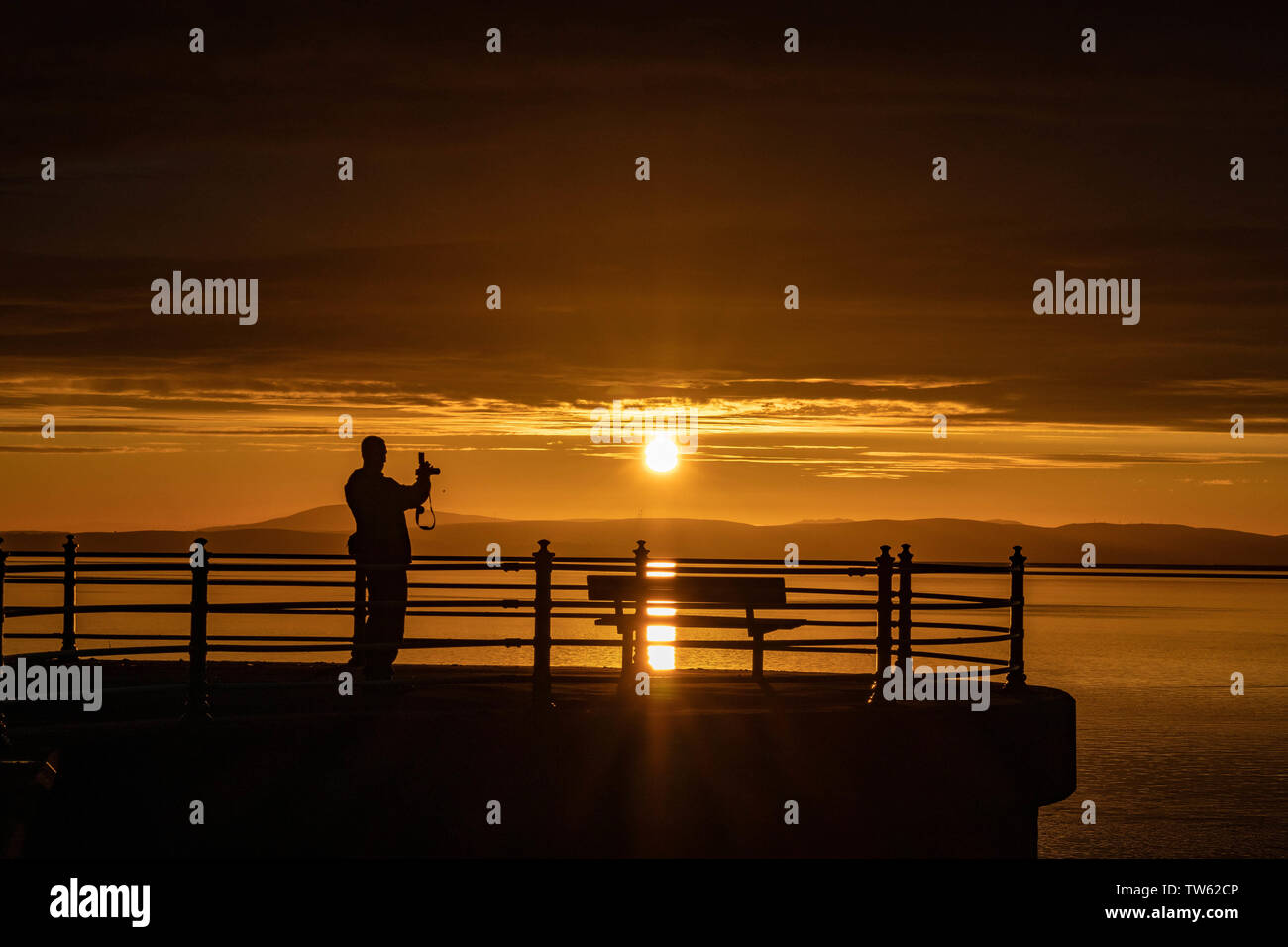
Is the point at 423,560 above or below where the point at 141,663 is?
above

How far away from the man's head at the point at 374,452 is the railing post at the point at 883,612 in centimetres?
388

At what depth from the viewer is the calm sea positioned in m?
22.4

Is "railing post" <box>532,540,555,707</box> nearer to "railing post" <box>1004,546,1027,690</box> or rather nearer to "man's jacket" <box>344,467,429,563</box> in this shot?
"man's jacket" <box>344,467,429,563</box>

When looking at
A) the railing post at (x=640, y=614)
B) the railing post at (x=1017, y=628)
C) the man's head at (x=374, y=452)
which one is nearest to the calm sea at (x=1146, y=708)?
the railing post at (x=640, y=614)

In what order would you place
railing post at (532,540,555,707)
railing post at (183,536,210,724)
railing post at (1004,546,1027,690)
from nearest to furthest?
1. railing post at (183,536,210,724)
2. railing post at (532,540,555,707)
3. railing post at (1004,546,1027,690)

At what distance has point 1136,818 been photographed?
23000 mm

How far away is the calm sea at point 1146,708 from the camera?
22.4 meters

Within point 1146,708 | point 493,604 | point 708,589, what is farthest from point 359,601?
point 1146,708

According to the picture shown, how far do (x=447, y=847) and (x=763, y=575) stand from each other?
3374 mm

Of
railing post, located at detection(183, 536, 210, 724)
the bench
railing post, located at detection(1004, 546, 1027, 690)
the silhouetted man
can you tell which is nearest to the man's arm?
the silhouetted man

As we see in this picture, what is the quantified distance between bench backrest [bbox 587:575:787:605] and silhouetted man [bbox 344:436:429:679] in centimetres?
153

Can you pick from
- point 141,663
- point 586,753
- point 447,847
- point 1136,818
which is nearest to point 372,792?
point 447,847

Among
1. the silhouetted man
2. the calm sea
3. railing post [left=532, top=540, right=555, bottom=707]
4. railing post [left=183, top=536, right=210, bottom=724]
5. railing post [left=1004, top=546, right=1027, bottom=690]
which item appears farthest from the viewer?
the calm sea
